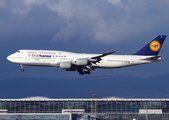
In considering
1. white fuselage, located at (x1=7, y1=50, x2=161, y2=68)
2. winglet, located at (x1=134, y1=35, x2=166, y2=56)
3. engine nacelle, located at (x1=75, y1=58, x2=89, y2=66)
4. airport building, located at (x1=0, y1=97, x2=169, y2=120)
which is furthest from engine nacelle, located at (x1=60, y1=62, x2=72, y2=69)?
airport building, located at (x1=0, y1=97, x2=169, y2=120)

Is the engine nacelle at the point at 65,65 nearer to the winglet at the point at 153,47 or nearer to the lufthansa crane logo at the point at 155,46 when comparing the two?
the winglet at the point at 153,47

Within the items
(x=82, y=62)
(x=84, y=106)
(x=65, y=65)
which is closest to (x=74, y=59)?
(x=82, y=62)

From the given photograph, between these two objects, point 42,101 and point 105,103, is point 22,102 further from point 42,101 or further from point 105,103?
point 105,103

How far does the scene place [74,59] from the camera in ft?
309

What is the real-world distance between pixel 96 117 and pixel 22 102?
18.2 metres

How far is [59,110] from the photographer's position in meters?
112

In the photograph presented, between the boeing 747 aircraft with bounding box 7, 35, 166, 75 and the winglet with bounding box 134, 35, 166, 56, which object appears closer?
the boeing 747 aircraft with bounding box 7, 35, 166, 75

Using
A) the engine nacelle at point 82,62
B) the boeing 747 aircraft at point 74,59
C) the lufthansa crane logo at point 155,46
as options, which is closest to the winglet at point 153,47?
the lufthansa crane logo at point 155,46

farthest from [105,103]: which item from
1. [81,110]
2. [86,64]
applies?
[86,64]

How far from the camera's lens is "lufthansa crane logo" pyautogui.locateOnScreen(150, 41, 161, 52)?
10379cm

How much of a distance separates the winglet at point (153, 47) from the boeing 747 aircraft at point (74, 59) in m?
1.97

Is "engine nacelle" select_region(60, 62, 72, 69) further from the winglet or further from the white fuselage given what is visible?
the winglet

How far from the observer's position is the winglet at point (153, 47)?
102375 mm

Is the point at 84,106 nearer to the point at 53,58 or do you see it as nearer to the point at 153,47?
the point at 153,47
